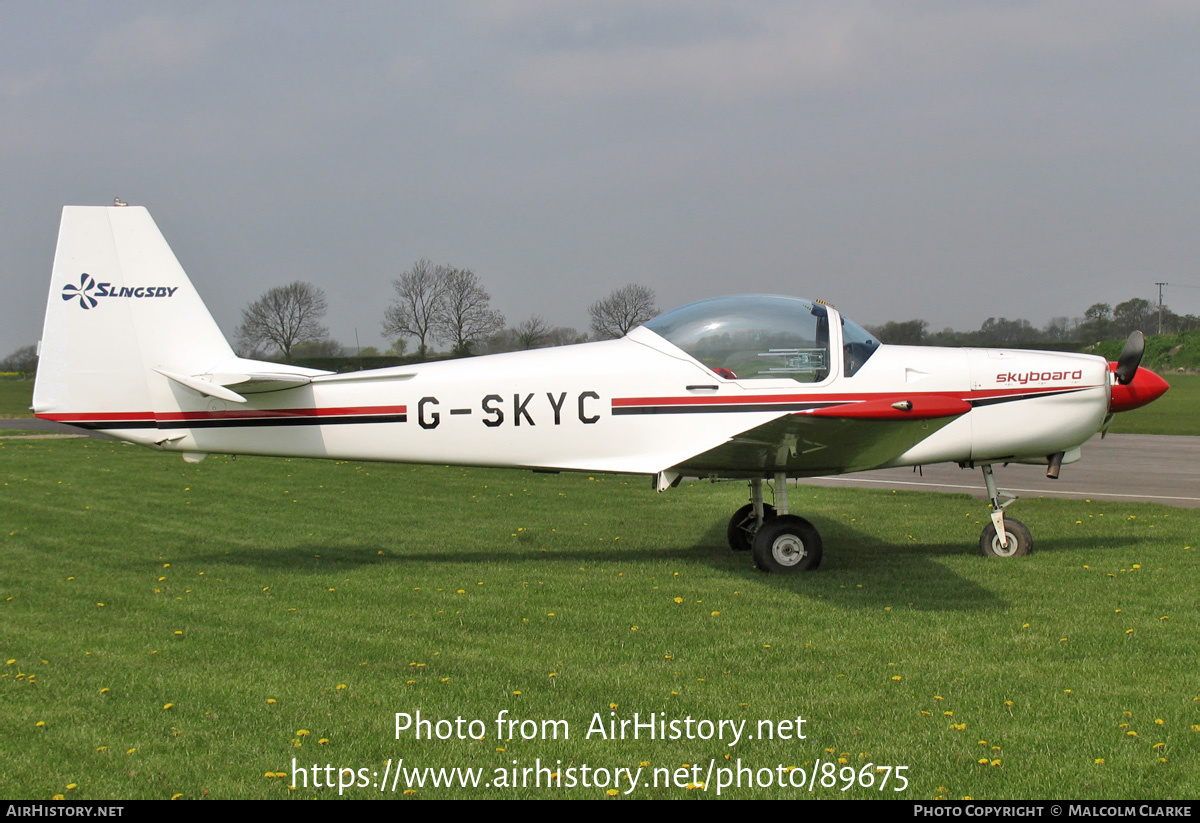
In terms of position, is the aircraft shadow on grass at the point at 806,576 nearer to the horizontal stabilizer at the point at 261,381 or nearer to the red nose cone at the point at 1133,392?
the red nose cone at the point at 1133,392

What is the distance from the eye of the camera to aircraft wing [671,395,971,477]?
21.9 ft

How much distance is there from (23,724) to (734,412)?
5.40 metres

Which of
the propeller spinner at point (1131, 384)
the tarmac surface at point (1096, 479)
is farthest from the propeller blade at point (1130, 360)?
the tarmac surface at point (1096, 479)

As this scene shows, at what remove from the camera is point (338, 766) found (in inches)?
161

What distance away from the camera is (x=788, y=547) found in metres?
8.10

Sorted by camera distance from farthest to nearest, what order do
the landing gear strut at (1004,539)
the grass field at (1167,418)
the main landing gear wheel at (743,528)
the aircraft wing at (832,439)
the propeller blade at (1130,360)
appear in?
the grass field at (1167,418) < the main landing gear wheel at (743,528) < the landing gear strut at (1004,539) < the propeller blade at (1130,360) < the aircraft wing at (832,439)

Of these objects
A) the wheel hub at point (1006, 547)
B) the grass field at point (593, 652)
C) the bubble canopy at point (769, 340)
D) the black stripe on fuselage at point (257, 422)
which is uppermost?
the bubble canopy at point (769, 340)

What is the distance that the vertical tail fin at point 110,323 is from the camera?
7.93 metres

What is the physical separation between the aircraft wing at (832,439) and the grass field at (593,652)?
0.92 m

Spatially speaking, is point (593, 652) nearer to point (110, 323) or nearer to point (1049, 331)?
point (110, 323)

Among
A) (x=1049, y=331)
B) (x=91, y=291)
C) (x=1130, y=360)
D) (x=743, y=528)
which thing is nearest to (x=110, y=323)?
(x=91, y=291)

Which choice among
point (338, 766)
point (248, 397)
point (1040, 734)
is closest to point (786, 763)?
point (1040, 734)

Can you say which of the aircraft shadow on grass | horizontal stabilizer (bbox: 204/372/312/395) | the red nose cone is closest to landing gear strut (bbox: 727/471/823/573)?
the aircraft shadow on grass
